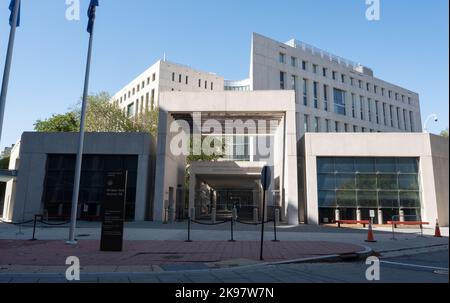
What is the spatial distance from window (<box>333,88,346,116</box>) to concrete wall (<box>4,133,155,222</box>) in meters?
39.1

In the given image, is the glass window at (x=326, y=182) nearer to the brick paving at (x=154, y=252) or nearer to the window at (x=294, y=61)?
the brick paving at (x=154, y=252)

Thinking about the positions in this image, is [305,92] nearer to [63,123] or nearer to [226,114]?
[226,114]

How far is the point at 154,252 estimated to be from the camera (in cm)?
1154

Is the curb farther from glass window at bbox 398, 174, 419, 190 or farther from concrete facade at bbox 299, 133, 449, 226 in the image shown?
glass window at bbox 398, 174, 419, 190

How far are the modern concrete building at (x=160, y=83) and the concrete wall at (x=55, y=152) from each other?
38.1 m

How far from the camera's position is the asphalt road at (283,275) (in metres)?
7.40

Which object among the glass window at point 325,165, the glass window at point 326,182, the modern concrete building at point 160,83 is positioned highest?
the modern concrete building at point 160,83

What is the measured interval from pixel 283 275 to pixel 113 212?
22.5 feet

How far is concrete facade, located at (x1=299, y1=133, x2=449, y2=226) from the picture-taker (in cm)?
2705

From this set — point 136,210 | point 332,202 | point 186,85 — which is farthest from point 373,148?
point 186,85

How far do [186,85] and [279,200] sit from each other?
165 feet

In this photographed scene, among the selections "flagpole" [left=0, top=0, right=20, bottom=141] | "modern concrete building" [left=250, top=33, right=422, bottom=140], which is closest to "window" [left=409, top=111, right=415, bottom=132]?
"modern concrete building" [left=250, top=33, right=422, bottom=140]

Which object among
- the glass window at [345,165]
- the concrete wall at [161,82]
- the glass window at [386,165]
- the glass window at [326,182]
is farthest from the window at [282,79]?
the glass window at [326,182]

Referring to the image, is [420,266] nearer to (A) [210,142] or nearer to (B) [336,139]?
(B) [336,139]
